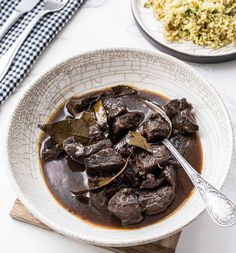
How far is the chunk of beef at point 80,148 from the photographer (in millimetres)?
2199

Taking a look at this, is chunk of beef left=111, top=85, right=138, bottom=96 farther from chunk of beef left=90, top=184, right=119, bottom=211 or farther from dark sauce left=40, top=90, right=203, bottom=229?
chunk of beef left=90, top=184, right=119, bottom=211

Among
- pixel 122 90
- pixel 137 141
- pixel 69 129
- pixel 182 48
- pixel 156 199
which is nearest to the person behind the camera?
pixel 156 199

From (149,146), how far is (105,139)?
0.20 m

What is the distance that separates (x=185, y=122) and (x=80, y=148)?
1.68 ft

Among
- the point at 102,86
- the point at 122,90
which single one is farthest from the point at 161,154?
the point at 102,86

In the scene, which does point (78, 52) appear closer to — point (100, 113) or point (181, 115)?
point (100, 113)

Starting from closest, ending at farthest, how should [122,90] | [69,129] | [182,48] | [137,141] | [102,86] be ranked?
[137,141] → [69,129] → [122,90] → [102,86] → [182,48]

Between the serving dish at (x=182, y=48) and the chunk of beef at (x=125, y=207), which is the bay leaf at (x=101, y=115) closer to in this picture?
the chunk of beef at (x=125, y=207)

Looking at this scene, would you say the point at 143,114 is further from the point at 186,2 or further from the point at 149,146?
the point at 186,2

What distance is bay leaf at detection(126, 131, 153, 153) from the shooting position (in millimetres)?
2193

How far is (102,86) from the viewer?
260 cm

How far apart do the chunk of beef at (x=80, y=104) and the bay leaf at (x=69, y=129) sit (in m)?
0.10

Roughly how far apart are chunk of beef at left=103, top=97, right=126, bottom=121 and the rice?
28.8 inches

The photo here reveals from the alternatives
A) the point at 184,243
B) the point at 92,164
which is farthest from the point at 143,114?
the point at 184,243
